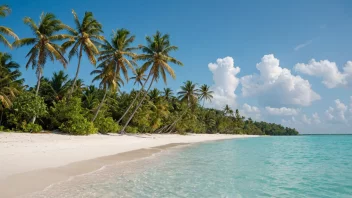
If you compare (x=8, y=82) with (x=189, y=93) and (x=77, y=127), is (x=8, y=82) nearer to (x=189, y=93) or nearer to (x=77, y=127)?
(x=77, y=127)

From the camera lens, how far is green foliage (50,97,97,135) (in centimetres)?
2195

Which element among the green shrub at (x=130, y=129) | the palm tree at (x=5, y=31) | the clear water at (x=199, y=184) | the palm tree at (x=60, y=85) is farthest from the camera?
the green shrub at (x=130, y=129)

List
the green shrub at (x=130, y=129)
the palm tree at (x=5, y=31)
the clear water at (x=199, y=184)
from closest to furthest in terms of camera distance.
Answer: the clear water at (x=199, y=184) < the palm tree at (x=5, y=31) < the green shrub at (x=130, y=129)

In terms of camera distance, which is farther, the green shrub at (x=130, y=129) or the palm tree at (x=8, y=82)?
the green shrub at (x=130, y=129)

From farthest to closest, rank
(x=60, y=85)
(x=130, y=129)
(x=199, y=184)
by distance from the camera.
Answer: (x=130, y=129)
(x=60, y=85)
(x=199, y=184)

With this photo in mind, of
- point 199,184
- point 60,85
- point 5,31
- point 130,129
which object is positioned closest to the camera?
point 199,184

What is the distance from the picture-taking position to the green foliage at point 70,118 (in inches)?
864

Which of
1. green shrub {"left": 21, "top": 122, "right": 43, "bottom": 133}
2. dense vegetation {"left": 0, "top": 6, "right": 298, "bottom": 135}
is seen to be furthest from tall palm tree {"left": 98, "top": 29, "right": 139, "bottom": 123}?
green shrub {"left": 21, "top": 122, "right": 43, "bottom": 133}

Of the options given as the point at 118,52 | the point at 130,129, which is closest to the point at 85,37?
the point at 118,52

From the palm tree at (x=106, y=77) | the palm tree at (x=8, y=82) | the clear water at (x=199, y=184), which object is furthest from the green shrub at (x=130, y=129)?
the clear water at (x=199, y=184)

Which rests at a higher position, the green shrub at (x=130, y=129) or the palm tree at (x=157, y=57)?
the palm tree at (x=157, y=57)

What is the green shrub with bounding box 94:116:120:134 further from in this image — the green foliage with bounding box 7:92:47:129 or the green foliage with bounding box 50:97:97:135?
the green foliage with bounding box 7:92:47:129

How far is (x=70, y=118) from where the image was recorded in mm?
22469

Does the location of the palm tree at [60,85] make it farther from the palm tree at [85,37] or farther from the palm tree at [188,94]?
the palm tree at [188,94]
